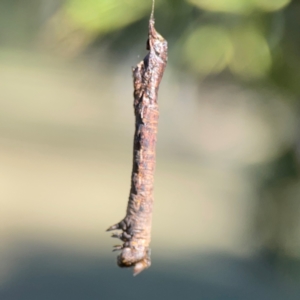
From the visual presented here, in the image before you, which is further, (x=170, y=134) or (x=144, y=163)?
(x=170, y=134)

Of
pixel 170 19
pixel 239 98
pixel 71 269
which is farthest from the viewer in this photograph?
pixel 239 98

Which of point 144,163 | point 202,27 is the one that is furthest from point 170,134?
point 144,163

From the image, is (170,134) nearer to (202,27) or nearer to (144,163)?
(202,27)

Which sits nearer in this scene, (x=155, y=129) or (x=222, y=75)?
(x=155, y=129)

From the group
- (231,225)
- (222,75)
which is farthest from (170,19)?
(231,225)

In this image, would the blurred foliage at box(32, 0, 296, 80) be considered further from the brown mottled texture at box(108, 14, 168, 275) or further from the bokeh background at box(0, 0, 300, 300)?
the brown mottled texture at box(108, 14, 168, 275)

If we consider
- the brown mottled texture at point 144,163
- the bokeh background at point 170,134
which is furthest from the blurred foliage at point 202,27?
the brown mottled texture at point 144,163

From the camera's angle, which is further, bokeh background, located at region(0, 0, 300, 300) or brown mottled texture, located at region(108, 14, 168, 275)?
bokeh background, located at region(0, 0, 300, 300)

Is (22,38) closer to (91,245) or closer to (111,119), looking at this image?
(111,119)

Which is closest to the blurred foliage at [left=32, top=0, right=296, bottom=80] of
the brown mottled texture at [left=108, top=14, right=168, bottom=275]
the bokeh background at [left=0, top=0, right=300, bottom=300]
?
the bokeh background at [left=0, top=0, right=300, bottom=300]
